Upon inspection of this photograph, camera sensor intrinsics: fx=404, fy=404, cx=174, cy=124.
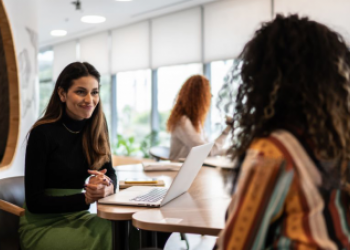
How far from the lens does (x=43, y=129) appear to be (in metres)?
1.80

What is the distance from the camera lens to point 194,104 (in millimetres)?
3477

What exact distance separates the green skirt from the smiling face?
39 cm

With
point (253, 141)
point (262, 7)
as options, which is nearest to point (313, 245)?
point (253, 141)

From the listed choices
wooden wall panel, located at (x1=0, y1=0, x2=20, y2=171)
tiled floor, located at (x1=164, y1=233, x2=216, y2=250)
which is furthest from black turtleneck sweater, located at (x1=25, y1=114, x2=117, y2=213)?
tiled floor, located at (x1=164, y1=233, x2=216, y2=250)

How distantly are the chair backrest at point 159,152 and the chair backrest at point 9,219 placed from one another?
1676 millimetres

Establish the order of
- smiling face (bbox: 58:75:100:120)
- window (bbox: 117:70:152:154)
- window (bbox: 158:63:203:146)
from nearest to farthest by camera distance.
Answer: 1. smiling face (bbox: 58:75:100:120)
2. window (bbox: 158:63:203:146)
3. window (bbox: 117:70:152:154)

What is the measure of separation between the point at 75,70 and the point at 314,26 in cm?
127

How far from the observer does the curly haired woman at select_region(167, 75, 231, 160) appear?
3.43 metres

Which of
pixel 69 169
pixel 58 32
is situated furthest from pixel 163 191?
pixel 58 32

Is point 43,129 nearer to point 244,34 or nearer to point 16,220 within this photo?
point 16,220

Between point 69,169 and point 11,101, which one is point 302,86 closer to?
point 11,101

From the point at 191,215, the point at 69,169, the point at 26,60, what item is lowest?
the point at 191,215

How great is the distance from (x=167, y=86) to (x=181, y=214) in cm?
515

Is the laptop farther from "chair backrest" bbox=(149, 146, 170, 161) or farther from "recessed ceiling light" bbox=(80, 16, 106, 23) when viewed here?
"recessed ceiling light" bbox=(80, 16, 106, 23)
